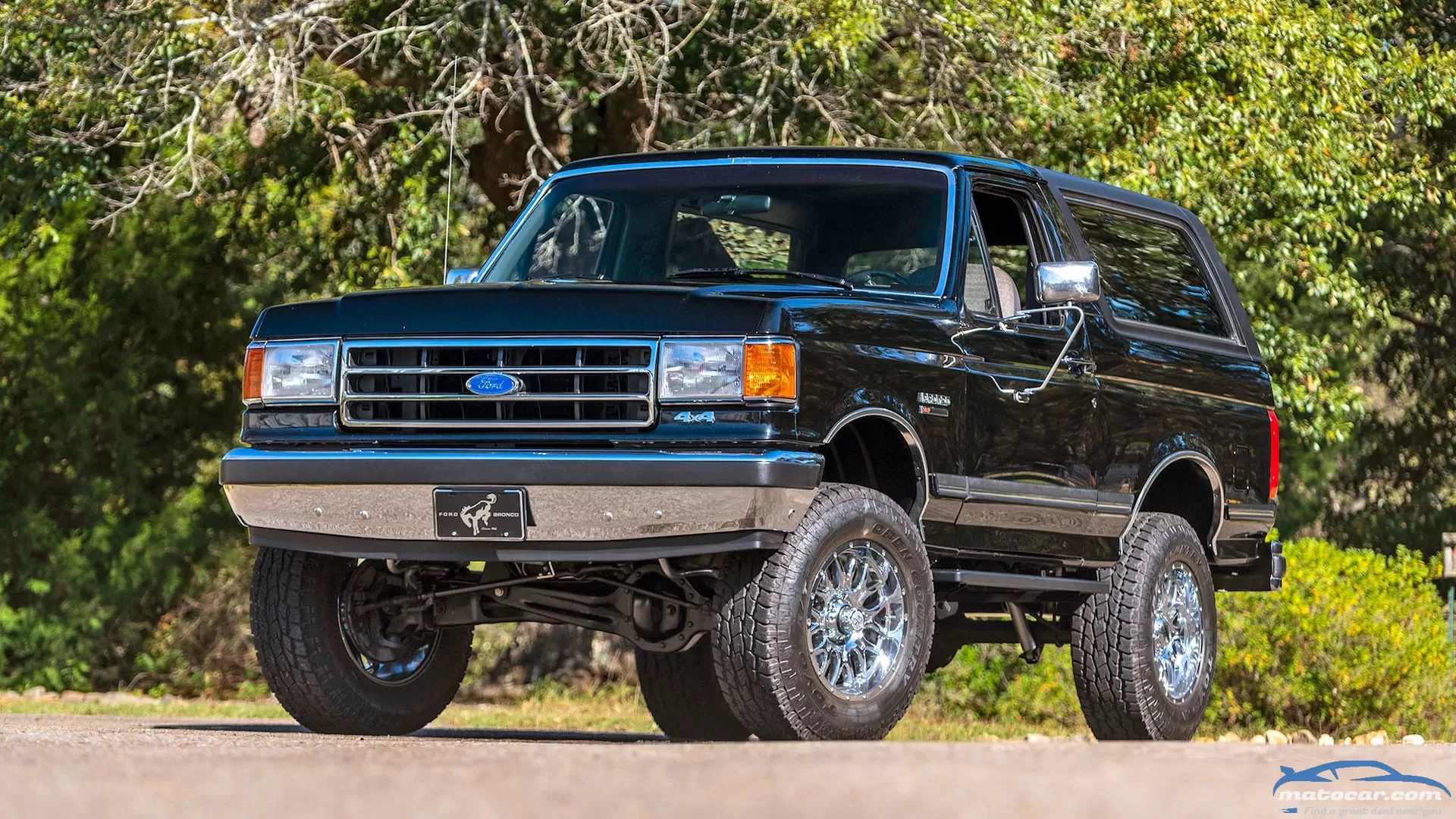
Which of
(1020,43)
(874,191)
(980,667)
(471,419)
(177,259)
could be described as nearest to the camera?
(471,419)

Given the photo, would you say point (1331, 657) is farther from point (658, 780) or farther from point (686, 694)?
point (658, 780)

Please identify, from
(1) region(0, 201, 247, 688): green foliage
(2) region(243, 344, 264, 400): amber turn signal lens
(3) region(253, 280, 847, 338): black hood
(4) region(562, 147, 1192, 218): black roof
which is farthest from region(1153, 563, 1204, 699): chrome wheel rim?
(1) region(0, 201, 247, 688): green foliage

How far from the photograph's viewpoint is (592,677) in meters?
A: 18.4

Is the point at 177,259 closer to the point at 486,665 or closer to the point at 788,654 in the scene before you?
the point at 486,665

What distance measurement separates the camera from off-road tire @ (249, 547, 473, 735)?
24.1 feet

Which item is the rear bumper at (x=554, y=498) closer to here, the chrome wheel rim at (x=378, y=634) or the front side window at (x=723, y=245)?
the chrome wheel rim at (x=378, y=634)

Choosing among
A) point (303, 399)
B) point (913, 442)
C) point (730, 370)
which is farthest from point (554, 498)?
point (913, 442)

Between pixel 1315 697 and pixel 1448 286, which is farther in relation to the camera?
pixel 1448 286

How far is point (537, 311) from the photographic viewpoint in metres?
6.73

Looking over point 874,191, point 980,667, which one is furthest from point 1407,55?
point 874,191

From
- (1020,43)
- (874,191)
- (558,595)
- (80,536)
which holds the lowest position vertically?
(80,536)

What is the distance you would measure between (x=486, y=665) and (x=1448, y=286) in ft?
32.3

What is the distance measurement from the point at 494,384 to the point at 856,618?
137 centimetres

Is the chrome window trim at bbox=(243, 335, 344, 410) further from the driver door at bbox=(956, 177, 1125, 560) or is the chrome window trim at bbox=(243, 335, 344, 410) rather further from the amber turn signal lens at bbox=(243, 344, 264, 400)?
the driver door at bbox=(956, 177, 1125, 560)
